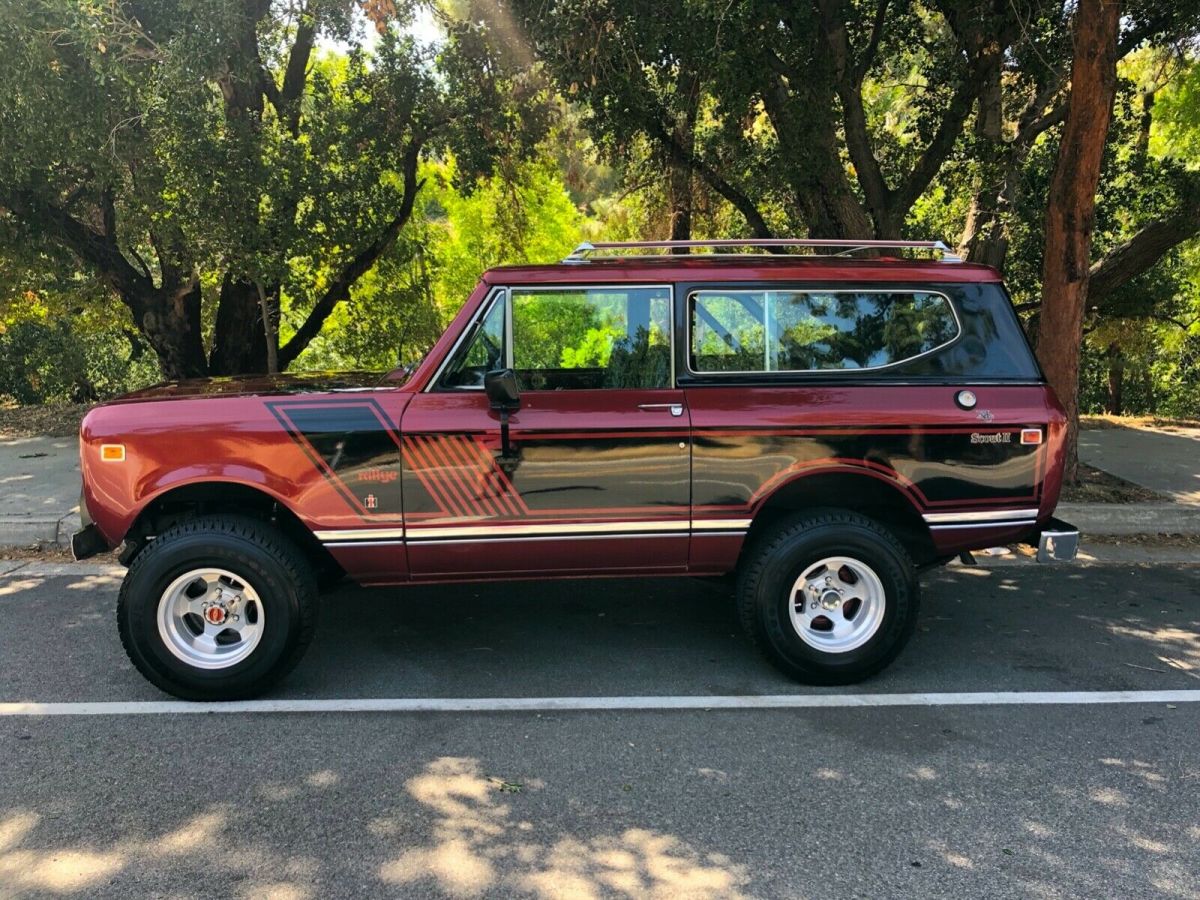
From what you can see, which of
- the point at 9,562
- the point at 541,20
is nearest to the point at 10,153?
the point at 9,562

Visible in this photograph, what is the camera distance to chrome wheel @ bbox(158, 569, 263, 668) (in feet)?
12.9

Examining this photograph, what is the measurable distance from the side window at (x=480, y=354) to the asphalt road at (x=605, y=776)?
4.91 feet

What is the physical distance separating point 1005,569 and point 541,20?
578 centimetres

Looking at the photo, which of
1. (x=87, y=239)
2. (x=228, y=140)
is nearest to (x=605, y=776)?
(x=228, y=140)

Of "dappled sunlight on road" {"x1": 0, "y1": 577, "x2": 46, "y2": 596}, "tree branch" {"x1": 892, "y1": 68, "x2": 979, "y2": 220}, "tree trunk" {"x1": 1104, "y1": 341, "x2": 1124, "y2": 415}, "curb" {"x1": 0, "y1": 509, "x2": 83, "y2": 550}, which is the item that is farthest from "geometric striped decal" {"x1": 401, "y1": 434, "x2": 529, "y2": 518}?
"tree trunk" {"x1": 1104, "y1": 341, "x2": 1124, "y2": 415}

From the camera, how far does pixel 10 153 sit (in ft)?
24.7

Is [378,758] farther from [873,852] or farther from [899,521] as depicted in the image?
[899,521]

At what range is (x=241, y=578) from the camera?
3906 millimetres

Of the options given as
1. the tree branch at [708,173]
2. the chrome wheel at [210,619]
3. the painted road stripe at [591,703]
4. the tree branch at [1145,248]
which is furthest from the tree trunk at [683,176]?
the chrome wheel at [210,619]

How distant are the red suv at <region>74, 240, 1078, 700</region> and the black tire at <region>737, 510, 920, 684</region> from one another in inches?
0.5

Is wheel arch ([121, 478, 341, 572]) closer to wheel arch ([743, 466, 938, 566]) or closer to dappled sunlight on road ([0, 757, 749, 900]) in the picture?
dappled sunlight on road ([0, 757, 749, 900])

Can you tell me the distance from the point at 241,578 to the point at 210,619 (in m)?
0.29

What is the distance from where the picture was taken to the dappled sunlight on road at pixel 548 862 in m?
2.73

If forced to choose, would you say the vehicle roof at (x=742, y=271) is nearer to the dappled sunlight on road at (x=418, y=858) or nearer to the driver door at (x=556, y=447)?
the driver door at (x=556, y=447)
